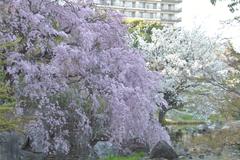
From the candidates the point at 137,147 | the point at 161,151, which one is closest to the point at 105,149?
the point at 137,147

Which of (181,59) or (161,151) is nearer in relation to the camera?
(161,151)

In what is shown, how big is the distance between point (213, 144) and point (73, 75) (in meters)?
4.57

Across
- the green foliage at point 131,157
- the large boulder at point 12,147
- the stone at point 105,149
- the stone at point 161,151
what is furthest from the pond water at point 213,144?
the large boulder at point 12,147

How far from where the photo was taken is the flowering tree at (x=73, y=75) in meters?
12.3

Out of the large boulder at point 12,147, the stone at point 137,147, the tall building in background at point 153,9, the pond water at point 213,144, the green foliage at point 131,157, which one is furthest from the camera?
the tall building in background at point 153,9

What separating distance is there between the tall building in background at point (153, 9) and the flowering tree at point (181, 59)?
63.4 meters

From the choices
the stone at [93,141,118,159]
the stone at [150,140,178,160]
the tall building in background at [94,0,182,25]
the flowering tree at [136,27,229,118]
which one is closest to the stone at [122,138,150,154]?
the stone at [93,141,118,159]

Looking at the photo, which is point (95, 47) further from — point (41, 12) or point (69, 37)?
point (41, 12)

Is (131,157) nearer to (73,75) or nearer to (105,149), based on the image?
(105,149)

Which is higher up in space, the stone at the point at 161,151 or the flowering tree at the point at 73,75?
the flowering tree at the point at 73,75

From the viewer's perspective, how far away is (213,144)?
10.1 m

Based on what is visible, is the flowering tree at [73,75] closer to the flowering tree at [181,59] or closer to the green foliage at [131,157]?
the green foliage at [131,157]

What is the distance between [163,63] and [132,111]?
1497cm

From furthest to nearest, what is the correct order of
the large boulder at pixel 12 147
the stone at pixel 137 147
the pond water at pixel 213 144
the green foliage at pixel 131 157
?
the stone at pixel 137 147 → the green foliage at pixel 131 157 → the large boulder at pixel 12 147 → the pond water at pixel 213 144
